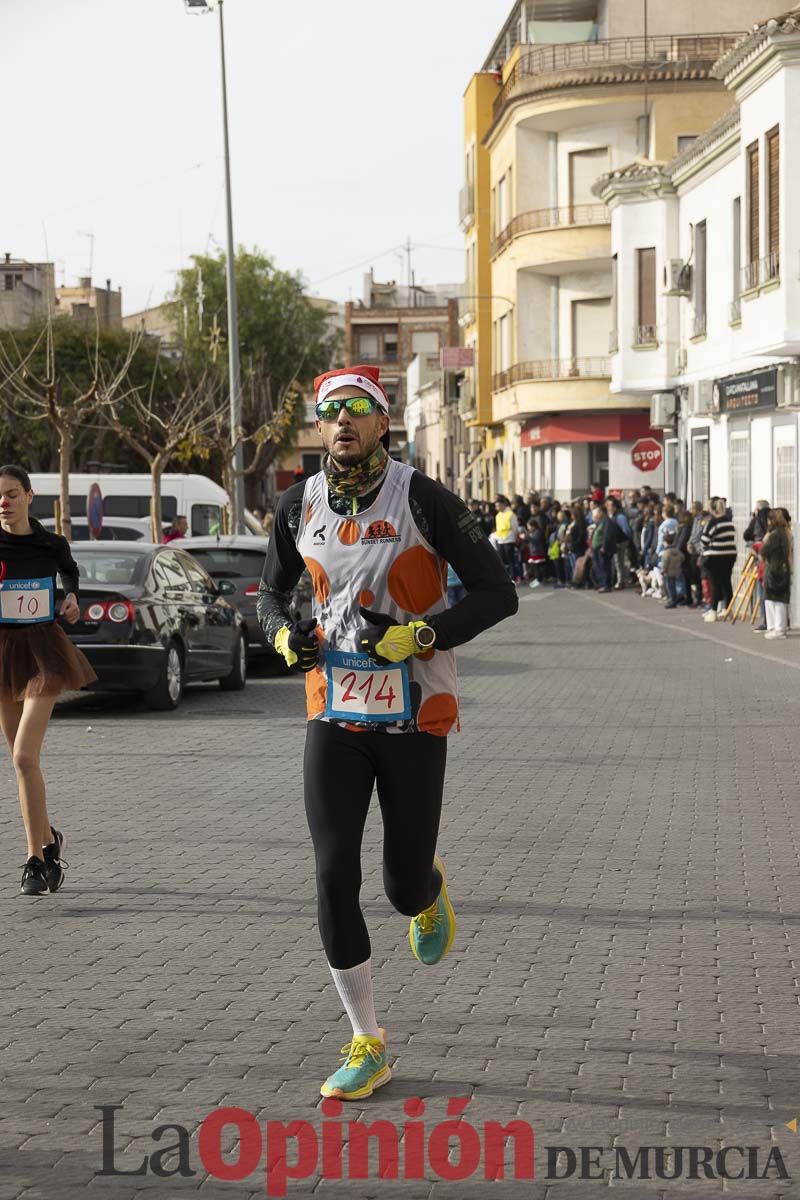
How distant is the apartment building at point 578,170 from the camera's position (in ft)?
160

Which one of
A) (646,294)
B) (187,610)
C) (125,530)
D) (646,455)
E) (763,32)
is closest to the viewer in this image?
(187,610)

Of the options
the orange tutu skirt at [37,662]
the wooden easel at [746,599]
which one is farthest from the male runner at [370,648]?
the wooden easel at [746,599]

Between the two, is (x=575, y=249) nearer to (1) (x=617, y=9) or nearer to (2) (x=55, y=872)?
(1) (x=617, y=9)

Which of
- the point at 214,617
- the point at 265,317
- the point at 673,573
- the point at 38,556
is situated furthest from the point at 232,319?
the point at 265,317

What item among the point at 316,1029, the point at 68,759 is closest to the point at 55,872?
the point at 316,1029

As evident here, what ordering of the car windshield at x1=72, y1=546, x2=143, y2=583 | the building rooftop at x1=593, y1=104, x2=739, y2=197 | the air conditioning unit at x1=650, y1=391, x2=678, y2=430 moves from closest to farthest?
the car windshield at x1=72, y1=546, x2=143, y2=583, the building rooftop at x1=593, y1=104, x2=739, y2=197, the air conditioning unit at x1=650, y1=391, x2=678, y2=430

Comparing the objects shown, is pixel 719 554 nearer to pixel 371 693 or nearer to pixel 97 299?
pixel 371 693

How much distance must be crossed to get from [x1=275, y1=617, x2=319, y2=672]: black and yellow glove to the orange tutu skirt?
133 inches

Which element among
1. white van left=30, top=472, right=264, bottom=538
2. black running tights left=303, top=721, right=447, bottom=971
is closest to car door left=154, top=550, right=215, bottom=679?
black running tights left=303, top=721, right=447, bottom=971

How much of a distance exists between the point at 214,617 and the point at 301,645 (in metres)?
12.7

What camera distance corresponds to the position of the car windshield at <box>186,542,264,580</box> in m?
21.2

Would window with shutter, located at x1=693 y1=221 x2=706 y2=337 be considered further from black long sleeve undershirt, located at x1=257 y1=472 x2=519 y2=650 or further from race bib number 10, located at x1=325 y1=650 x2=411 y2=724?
race bib number 10, located at x1=325 y1=650 x2=411 y2=724

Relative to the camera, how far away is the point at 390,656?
203 inches

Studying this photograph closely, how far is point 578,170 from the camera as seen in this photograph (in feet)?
168
